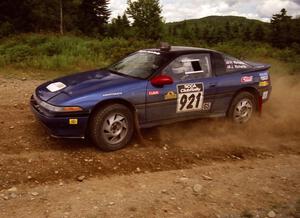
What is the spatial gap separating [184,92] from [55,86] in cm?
206

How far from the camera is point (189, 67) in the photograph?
6031 millimetres

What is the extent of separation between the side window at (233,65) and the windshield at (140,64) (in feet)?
4.42

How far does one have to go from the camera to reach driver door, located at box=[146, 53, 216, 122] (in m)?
5.59

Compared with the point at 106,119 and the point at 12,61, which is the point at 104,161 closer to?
the point at 106,119

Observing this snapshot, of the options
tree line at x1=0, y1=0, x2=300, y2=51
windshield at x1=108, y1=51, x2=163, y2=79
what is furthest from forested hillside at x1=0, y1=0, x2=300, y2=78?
windshield at x1=108, y1=51, x2=163, y2=79

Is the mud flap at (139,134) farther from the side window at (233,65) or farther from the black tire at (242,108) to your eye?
the side window at (233,65)

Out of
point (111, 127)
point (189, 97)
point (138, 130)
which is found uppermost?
point (189, 97)

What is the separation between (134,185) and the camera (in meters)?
4.37

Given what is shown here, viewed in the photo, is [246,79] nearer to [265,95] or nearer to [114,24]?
[265,95]

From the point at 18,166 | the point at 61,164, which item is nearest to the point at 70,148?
the point at 61,164

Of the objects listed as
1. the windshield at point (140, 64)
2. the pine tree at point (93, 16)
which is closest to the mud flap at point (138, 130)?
the windshield at point (140, 64)

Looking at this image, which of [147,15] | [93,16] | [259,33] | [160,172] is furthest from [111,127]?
[259,33]

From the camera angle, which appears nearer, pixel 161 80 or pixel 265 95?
pixel 161 80

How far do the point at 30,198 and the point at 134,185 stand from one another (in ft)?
4.01
